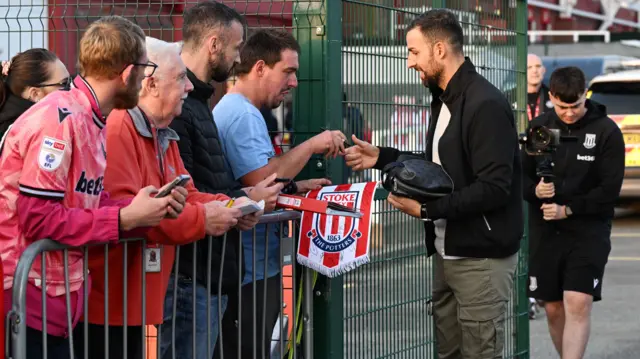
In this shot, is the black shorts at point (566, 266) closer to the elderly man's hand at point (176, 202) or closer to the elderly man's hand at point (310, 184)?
the elderly man's hand at point (310, 184)

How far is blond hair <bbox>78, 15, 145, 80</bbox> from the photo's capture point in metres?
4.22

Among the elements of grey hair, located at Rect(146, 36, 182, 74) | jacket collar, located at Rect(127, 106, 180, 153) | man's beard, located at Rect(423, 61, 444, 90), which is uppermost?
grey hair, located at Rect(146, 36, 182, 74)

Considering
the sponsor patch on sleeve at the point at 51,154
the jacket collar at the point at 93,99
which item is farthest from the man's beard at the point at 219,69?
the sponsor patch on sleeve at the point at 51,154

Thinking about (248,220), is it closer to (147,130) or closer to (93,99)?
(147,130)

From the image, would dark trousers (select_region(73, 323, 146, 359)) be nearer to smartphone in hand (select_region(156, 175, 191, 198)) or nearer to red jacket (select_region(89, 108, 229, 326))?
red jacket (select_region(89, 108, 229, 326))

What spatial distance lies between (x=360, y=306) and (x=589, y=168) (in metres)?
2.12

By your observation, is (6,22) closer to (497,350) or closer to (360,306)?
(360,306)

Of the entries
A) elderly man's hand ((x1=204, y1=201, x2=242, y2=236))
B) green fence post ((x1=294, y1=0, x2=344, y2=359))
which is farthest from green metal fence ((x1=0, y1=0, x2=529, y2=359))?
elderly man's hand ((x1=204, y1=201, x2=242, y2=236))

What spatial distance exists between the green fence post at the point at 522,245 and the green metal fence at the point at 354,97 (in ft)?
3.34

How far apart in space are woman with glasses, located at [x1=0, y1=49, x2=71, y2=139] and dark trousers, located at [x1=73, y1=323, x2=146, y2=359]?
1.65 meters

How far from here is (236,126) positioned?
5.51 metres

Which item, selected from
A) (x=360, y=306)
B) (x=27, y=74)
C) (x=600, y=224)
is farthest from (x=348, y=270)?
(x=600, y=224)

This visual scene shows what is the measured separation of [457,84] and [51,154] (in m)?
2.17

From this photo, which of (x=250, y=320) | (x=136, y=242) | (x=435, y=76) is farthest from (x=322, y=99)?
(x=136, y=242)
